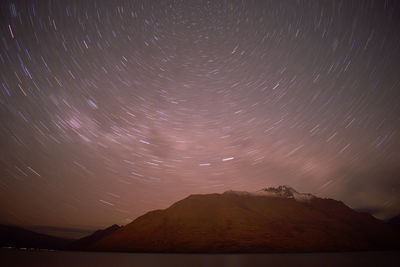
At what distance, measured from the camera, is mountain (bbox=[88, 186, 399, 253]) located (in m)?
114

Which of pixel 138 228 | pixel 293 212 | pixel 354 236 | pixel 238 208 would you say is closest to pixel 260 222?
pixel 238 208

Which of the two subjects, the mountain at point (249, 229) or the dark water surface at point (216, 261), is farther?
the mountain at point (249, 229)

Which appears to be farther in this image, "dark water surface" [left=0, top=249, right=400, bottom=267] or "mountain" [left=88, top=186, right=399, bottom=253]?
"mountain" [left=88, top=186, right=399, bottom=253]

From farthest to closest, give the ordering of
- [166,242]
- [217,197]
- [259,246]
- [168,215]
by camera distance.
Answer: [217,197] < [168,215] < [166,242] < [259,246]

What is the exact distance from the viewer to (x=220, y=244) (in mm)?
112938

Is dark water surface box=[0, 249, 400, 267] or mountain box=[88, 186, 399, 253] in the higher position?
mountain box=[88, 186, 399, 253]

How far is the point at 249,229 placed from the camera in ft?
425

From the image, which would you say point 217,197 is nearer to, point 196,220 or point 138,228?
point 196,220

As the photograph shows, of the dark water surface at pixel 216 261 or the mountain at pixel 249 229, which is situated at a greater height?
the mountain at pixel 249 229

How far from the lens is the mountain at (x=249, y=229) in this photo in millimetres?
113875

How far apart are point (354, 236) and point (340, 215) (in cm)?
4015

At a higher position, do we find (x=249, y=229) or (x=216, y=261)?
(x=249, y=229)

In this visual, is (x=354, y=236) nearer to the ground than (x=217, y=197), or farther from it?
nearer to the ground

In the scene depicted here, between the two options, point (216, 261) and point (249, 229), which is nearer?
point (216, 261)
